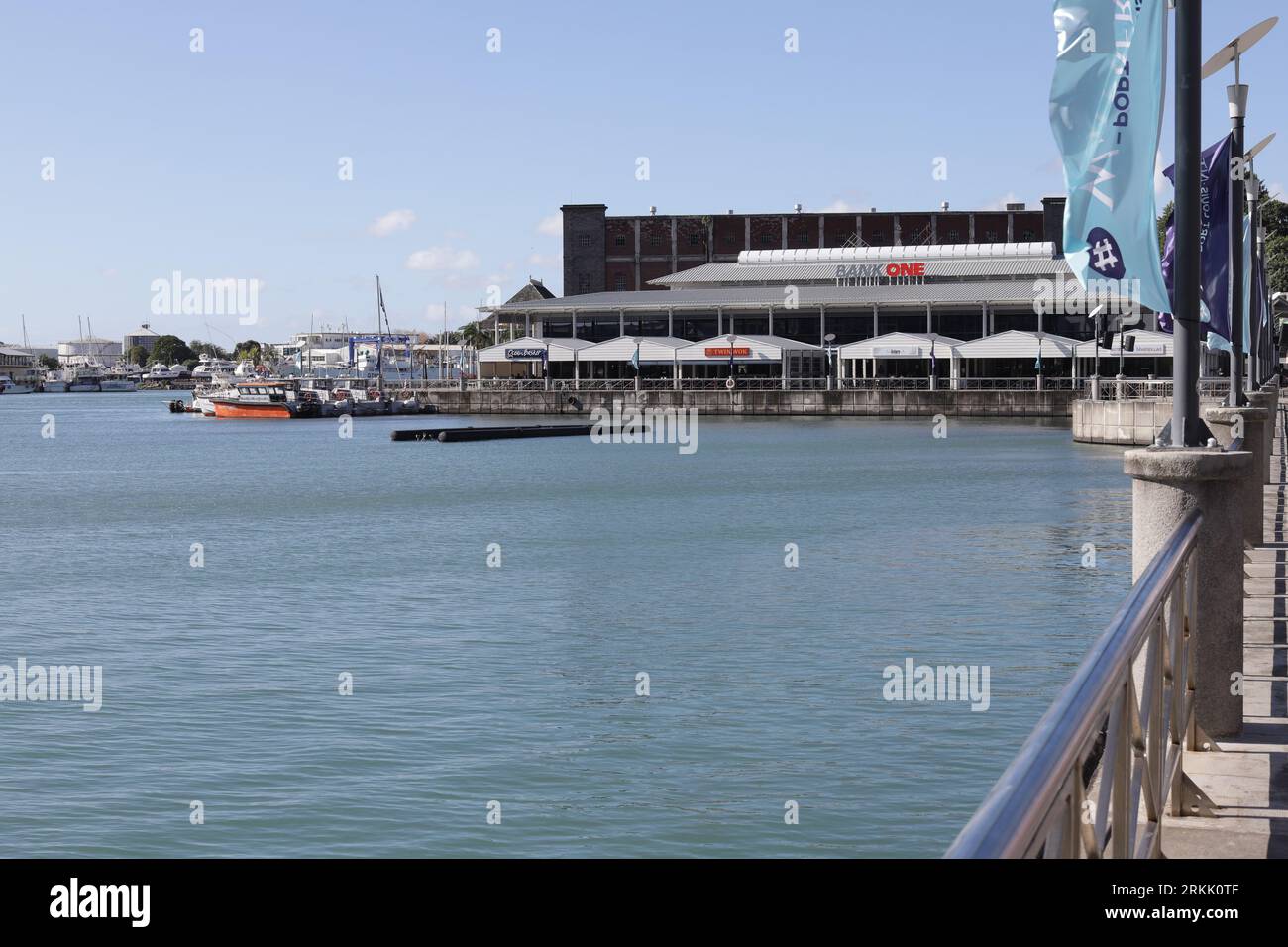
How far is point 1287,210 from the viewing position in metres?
139

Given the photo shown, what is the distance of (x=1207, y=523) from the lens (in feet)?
29.2

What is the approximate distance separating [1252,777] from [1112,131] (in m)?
4.30

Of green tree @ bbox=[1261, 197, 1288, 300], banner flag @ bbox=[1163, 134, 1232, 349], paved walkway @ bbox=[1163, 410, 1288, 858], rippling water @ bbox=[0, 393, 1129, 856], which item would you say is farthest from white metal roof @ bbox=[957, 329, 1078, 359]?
paved walkway @ bbox=[1163, 410, 1288, 858]

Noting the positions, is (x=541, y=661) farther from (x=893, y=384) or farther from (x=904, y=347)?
(x=893, y=384)

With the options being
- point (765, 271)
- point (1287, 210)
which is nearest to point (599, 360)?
point (765, 271)

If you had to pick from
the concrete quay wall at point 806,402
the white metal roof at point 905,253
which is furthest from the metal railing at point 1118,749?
the white metal roof at point 905,253

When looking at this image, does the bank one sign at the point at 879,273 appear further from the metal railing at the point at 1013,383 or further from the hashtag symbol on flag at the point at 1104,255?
the hashtag symbol on flag at the point at 1104,255

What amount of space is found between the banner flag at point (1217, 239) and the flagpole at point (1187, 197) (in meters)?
14.4

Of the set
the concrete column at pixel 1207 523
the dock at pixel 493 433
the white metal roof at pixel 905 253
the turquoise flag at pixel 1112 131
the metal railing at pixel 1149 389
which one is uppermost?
the white metal roof at pixel 905 253

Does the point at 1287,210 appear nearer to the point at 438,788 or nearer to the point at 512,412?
the point at 512,412

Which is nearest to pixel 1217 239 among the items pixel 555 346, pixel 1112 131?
pixel 1112 131

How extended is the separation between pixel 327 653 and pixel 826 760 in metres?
9.63

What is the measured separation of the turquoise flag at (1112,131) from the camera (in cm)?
1024

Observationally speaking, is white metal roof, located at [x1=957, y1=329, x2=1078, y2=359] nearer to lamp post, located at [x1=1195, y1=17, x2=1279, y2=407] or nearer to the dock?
the dock
